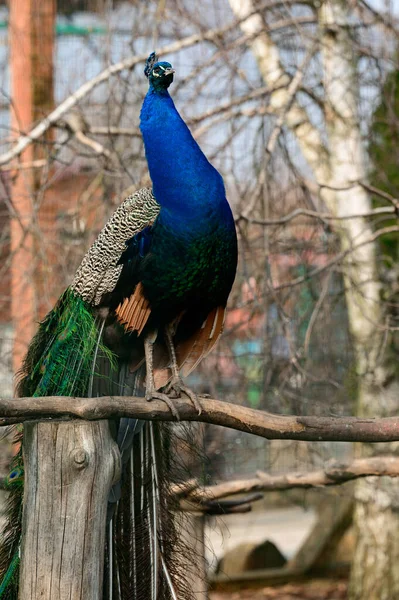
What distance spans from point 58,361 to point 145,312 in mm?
366

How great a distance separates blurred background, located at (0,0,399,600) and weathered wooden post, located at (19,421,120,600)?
175 centimetres

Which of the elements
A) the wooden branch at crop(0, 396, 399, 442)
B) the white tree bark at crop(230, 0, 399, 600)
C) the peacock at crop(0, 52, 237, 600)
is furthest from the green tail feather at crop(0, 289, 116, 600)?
the white tree bark at crop(230, 0, 399, 600)

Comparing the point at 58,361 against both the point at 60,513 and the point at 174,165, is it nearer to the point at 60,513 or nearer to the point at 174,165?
the point at 60,513

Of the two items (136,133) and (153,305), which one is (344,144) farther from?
(153,305)

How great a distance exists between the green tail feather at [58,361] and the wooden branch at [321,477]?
757 mm

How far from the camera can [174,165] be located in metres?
3.18

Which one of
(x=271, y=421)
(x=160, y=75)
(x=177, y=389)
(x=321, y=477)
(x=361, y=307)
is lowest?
(x=321, y=477)

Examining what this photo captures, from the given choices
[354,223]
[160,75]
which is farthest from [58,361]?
[354,223]

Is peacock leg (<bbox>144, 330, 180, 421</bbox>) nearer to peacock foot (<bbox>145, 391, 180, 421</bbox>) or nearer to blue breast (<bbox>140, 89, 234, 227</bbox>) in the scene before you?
peacock foot (<bbox>145, 391, 180, 421</bbox>)

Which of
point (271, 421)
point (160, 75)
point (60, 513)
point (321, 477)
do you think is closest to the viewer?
point (60, 513)

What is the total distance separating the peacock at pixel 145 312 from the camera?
299 cm

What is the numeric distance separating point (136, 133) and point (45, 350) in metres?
1.92

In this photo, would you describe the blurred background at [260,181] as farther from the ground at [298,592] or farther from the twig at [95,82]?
the ground at [298,592]

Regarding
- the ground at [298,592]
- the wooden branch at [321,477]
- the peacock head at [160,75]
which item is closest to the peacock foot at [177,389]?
the wooden branch at [321,477]
